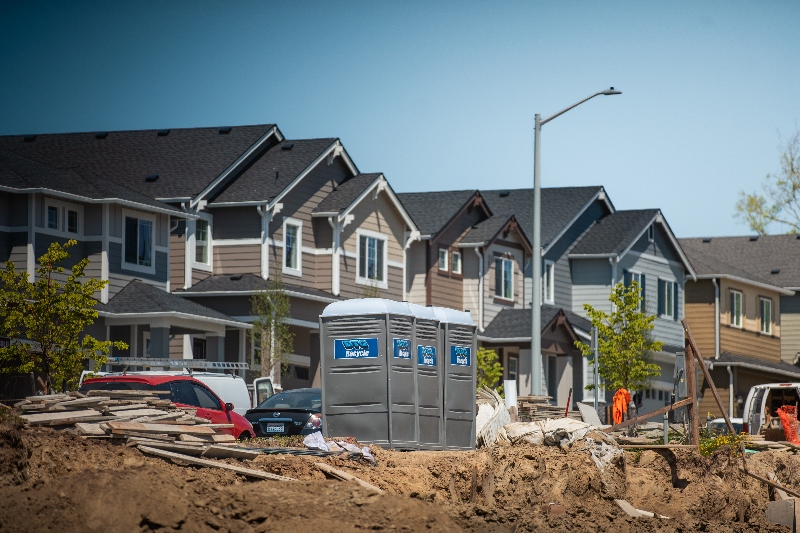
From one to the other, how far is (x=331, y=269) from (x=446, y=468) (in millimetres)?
21036

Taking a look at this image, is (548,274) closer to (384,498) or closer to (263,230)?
(263,230)

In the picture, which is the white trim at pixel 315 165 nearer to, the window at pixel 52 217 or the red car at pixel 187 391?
the window at pixel 52 217

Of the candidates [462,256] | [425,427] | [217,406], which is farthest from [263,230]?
[425,427]

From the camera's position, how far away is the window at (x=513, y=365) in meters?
48.0

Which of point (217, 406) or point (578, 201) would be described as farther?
point (578, 201)

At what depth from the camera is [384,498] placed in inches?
577

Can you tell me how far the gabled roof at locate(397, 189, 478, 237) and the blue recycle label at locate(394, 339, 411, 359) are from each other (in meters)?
23.7

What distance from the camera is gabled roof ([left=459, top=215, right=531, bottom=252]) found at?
46.2 meters

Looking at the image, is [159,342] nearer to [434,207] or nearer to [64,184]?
[64,184]

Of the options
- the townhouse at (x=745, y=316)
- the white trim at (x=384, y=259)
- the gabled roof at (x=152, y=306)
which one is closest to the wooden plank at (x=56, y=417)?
the gabled roof at (x=152, y=306)

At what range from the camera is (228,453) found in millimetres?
16391

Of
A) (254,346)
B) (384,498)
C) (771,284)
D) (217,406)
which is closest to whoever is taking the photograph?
(384,498)

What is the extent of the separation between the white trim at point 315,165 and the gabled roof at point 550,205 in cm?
969

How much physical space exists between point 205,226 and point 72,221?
544 cm
